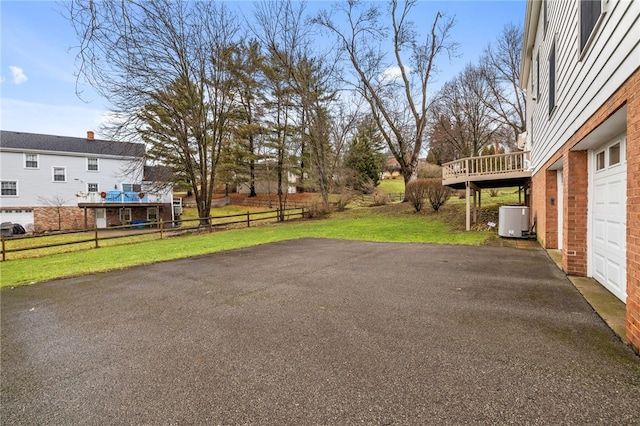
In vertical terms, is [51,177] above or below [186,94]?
below

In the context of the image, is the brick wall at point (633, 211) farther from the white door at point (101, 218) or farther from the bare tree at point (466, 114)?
the white door at point (101, 218)

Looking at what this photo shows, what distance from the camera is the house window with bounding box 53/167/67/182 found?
81.0ft

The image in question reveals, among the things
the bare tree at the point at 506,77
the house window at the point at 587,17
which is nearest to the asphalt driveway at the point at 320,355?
the house window at the point at 587,17

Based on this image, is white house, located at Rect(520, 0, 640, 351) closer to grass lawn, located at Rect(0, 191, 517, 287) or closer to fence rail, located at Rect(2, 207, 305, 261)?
grass lawn, located at Rect(0, 191, 517, 287)

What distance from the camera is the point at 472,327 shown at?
123 inches

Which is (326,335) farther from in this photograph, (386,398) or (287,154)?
(287,154)

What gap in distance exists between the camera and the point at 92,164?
26.5 m

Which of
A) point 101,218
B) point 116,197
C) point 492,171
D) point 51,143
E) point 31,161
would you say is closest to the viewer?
point 492,171

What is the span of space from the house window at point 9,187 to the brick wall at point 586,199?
32.7 m

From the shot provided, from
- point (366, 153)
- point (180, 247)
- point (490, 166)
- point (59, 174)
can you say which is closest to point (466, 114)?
point (366, 153)

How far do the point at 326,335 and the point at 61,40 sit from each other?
135 inches

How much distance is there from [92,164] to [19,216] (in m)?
6.40

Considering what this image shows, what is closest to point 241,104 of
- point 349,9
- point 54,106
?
point 349,9

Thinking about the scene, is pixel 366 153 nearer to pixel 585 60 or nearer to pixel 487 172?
pixel 487 172
